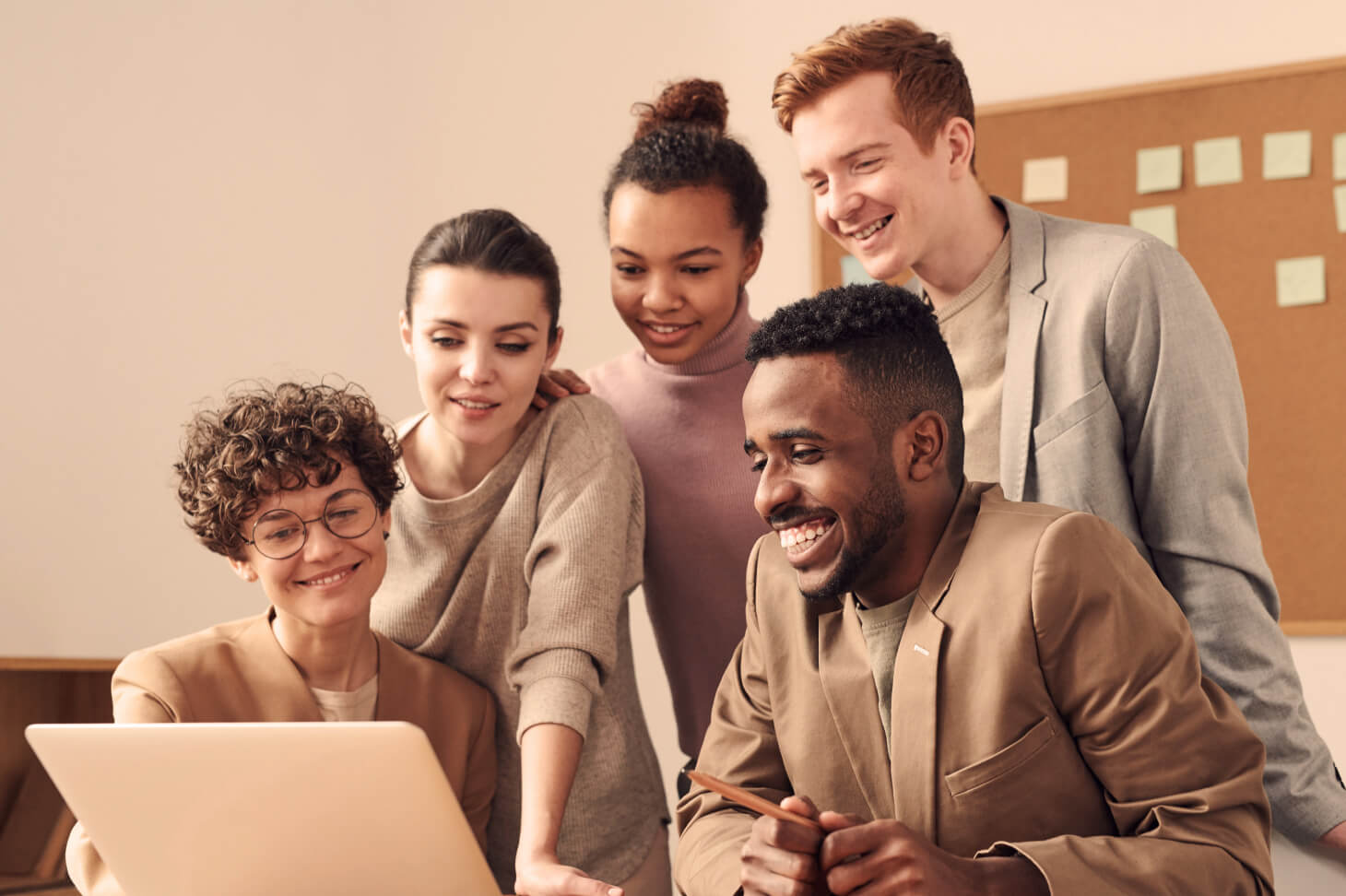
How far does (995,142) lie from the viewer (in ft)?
10.6

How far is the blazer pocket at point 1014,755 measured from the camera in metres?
1.22

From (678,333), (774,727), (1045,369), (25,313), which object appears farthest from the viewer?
(25,313)

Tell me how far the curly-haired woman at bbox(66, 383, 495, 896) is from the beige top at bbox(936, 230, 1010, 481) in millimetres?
824

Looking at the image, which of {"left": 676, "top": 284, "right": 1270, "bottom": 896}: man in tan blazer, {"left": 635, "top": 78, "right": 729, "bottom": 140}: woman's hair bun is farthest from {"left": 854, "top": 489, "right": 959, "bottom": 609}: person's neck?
{"left": 635, "top": 78, "right": 729, "bottom": 140}: woman's hair bun

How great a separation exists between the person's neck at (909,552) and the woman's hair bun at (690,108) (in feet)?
3.49

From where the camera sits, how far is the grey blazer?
5.03 feet

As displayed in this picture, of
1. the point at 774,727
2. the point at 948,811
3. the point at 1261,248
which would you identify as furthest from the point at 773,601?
the point at 1261,248

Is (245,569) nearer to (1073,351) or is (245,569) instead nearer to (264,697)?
(264,697)

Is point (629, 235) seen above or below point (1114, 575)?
above

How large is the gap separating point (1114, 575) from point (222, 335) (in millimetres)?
→ 2653

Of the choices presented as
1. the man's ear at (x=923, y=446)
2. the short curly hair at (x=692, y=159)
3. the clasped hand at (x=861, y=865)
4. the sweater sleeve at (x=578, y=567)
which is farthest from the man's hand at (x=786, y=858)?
the short curly hair at (x=692, y=159)

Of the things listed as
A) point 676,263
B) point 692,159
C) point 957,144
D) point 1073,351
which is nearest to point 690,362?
point 676,263

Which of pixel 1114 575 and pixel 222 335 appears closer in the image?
pixel 1114 575

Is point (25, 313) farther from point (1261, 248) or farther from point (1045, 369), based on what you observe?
point (1261, 248)
